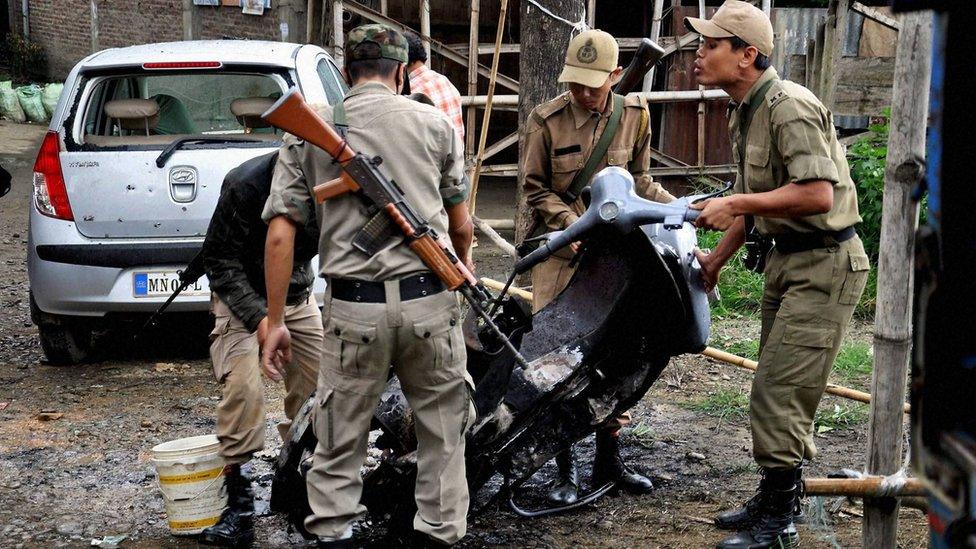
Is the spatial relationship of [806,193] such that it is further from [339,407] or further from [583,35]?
[339,407]

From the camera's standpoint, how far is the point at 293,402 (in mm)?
4418

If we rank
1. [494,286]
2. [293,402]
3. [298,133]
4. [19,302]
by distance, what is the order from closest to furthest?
[298,133], [293,402], [494,286], [19,302]

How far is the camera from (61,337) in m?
6.39

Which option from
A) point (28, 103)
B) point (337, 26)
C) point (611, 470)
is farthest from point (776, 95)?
point (28, 103)

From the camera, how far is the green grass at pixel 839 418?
5346 millimetres

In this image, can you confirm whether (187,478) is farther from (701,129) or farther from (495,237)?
(701,129)

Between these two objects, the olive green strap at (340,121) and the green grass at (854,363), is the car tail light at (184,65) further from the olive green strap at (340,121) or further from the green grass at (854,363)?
the green grass at (854,363)

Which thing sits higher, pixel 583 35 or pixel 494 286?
pixel 583 35

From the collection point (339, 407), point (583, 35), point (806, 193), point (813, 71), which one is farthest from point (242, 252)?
point (813, 71)

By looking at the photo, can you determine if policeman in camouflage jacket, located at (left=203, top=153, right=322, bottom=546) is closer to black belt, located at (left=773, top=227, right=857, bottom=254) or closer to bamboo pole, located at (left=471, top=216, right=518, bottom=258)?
black belt, located at (left=773, top=227, right=857, bottom=254)

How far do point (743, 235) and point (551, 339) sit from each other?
0.84 meters

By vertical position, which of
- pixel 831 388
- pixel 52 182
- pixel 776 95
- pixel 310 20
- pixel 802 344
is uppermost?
pixel 310 20

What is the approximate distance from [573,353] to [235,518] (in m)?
1.44

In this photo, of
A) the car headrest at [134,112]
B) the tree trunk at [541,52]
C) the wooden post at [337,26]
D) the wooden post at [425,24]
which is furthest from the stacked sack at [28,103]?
the tree trunk at [541,52]
